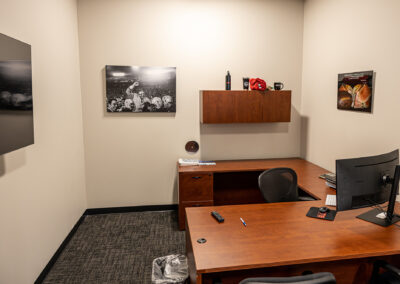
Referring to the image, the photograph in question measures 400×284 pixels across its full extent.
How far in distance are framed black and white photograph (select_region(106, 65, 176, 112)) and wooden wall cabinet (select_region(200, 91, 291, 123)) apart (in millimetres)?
520

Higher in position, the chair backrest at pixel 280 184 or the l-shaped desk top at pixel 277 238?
the chair backrest at pixel 280 184

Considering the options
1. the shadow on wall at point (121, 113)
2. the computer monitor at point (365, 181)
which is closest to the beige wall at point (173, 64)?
the shadow on wall at point (121, 113)

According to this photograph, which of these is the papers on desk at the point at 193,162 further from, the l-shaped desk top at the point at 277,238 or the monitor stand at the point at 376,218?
the monitor stand at the point at 376,218

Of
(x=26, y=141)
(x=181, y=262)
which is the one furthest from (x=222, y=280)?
(x=26, y=141)

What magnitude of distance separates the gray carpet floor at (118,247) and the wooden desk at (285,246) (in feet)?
3.61

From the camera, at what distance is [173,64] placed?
14.0ft

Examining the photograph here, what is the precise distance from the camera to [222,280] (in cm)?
200

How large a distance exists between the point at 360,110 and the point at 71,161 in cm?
342

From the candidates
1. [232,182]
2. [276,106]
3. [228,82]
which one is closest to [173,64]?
[228,82]

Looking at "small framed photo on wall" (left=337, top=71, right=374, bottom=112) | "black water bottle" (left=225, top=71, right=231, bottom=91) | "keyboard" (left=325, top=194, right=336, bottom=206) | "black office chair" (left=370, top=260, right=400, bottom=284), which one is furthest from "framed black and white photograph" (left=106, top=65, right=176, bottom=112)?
"black office chair" (left=370, top=260, right=400, bottom=284)

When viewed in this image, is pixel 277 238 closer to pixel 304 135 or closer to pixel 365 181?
pixel 365 181

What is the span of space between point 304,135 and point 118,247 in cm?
304

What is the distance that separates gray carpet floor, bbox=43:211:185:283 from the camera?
9.65 feet

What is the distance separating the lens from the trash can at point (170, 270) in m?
2.75
